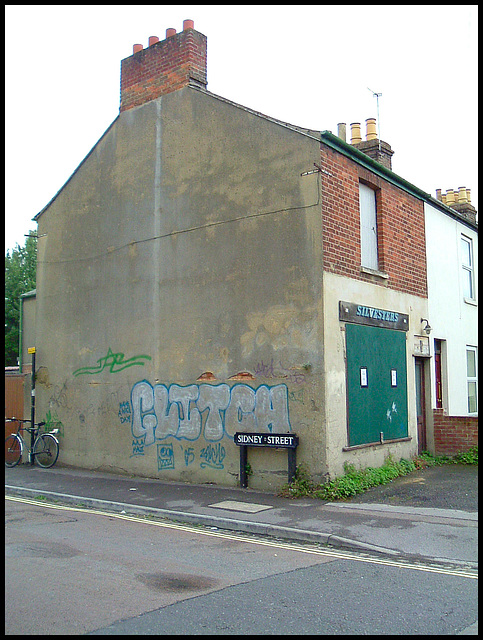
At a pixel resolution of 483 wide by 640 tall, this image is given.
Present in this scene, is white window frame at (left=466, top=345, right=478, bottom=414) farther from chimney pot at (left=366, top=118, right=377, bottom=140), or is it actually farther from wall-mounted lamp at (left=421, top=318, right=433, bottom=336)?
chimney pot at (left=366, top=118, right=377, bottom=140)

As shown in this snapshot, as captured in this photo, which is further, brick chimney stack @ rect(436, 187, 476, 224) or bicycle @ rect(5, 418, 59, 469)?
brick chimney stack @ rect(436, 187, 476, 224)

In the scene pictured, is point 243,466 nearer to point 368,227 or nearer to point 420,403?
point 420,403

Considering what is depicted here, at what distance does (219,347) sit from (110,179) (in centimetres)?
534

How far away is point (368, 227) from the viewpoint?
12875 millimetres

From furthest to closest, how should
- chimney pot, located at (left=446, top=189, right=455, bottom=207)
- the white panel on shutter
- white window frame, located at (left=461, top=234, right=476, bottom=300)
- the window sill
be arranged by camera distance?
chimney pot, located at (left=446, top=189, right=455, bottom=207) → white window frame, located at (left=461, top=234, right=476, bottom=300) → the white panel on shutter → the window sill

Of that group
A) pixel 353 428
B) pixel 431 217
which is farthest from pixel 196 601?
pixel 431 217

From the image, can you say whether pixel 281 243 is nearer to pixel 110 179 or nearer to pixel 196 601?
pixel 110 179

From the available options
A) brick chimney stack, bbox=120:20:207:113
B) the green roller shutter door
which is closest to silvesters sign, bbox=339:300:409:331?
the green roller shutter door

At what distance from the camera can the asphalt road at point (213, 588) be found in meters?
4.89

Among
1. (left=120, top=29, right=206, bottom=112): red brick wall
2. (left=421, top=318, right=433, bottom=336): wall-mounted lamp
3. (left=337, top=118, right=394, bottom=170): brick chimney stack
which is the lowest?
(left=421, top=318, right=433, bottom=336): wall-mounted lamp

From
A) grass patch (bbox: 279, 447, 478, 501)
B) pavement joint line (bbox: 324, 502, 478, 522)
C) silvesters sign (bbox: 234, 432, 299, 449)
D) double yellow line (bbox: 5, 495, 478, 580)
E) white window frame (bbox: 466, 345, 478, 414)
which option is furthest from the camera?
white window frame (bbox: 466, 345, 478, 414)

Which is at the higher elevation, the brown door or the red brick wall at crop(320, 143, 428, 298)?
the red brick wall at crop(320, 143, 428, 298)

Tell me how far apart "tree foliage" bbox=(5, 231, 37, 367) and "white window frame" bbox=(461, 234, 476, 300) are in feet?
97.4

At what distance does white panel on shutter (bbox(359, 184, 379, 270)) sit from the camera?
12633mm
